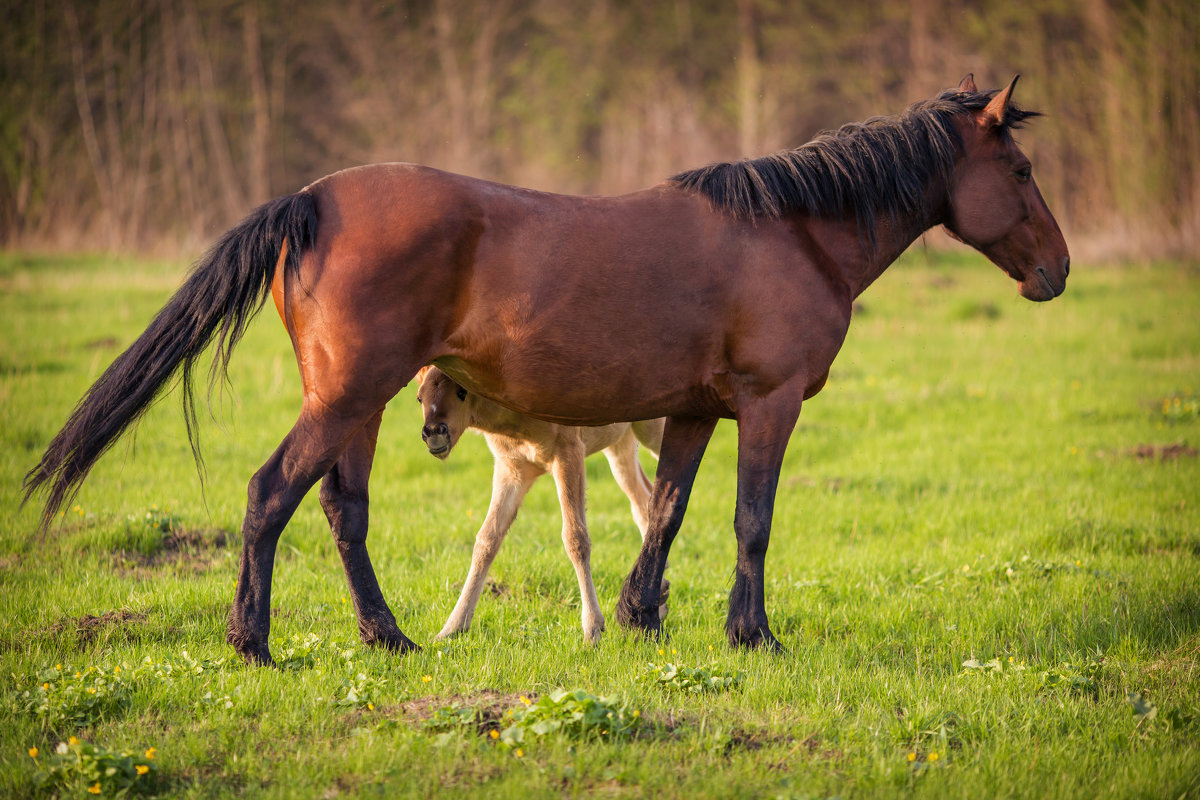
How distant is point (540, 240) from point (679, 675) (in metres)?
2.04

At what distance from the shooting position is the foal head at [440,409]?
544 centimetres

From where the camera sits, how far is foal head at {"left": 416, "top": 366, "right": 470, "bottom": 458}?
5.44 m

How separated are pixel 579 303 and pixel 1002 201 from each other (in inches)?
95.1

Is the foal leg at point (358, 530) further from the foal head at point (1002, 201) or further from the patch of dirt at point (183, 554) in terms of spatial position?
the foal head at point (1002, 201)

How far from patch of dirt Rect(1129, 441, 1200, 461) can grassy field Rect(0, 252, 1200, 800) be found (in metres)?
0.04

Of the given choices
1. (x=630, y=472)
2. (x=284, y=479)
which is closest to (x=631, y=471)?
(x=630, y=472)

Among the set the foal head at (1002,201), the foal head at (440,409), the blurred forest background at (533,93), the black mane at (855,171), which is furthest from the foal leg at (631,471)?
the blurred forest background at (533,93)

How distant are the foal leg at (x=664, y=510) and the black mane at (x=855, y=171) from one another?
1.19 meters

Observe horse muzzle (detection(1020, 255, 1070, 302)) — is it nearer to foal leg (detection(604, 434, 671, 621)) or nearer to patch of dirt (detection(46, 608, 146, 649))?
foal leg (detection(604, 434, 671, 621))

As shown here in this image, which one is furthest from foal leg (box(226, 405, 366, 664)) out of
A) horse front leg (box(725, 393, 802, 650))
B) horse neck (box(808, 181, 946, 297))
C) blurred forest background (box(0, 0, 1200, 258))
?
blurred forest background (box(0, 0, 1200, 258))

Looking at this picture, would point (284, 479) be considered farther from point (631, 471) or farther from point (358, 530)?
point (631, 471)

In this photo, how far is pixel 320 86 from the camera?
1155 inches

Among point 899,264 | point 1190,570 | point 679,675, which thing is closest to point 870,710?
point 679,675

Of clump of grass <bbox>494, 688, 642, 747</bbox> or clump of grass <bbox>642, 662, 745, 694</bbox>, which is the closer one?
clump of grass <bbox>494, 688, 642, 747</bbox>
